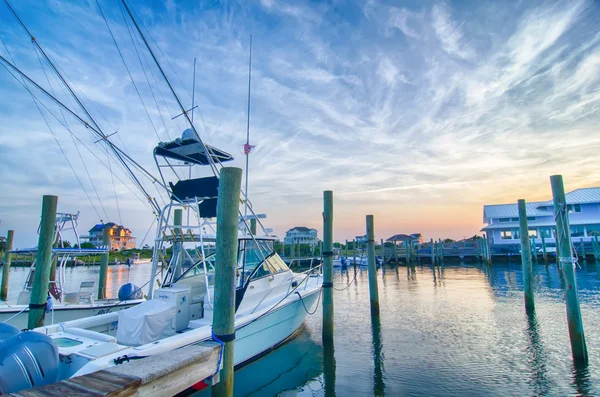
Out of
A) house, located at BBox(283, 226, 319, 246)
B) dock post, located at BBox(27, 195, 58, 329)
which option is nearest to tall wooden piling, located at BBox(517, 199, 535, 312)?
dock post, located at BBox(27, 195, 58, 329)

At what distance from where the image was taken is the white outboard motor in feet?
11.6

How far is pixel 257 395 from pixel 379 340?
451 cm

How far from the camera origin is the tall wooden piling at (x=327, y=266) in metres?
8.92

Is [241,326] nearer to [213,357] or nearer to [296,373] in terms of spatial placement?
[296,373]

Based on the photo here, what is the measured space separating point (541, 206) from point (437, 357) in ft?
149

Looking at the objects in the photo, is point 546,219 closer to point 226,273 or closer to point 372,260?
point 372,260

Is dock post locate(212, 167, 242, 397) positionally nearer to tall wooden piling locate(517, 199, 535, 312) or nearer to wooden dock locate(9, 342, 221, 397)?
wooden dock locate(9, 342, 221, 397)

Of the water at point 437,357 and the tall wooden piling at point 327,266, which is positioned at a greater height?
the tall wooden piling at point 327,266

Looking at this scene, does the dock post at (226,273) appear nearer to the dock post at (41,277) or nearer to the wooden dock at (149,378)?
the wooden dock at (149,378)

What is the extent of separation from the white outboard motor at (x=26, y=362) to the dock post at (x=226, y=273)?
6.28ft

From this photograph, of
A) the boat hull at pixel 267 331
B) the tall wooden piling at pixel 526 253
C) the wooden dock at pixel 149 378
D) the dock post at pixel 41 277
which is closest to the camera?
the wooden dock at pixel 149 378

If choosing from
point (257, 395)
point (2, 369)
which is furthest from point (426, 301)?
point (2, 369)

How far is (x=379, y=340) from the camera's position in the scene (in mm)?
9742

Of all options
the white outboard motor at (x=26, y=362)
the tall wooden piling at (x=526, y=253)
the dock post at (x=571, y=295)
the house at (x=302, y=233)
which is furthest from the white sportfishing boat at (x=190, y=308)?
the house at (x=302, y=233)
